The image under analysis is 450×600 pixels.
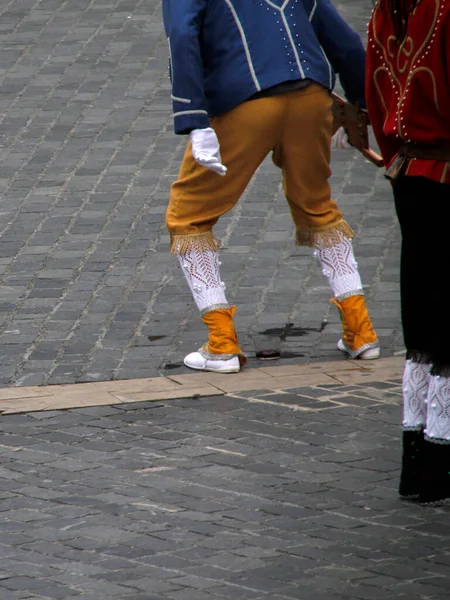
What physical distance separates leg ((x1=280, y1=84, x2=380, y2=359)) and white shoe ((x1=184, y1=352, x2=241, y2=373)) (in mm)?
483

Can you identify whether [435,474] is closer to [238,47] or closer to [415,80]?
[415,80]

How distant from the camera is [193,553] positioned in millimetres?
4129

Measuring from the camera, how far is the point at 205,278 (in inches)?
231

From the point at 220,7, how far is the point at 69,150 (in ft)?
10.9

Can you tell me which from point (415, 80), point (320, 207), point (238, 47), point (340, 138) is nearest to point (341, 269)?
point (320, 207)

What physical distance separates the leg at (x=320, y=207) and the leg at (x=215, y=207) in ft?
0.31

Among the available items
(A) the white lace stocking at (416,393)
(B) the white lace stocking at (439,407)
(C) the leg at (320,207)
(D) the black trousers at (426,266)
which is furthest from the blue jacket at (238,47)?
(B) the white lace stocking at (439,407)

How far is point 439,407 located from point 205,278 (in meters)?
1.71

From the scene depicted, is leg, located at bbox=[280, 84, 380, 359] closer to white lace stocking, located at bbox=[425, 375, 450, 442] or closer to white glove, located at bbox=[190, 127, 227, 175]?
white glove, located at bbox=[190, 127, 227, 175]

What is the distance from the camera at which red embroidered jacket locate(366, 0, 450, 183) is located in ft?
13.6

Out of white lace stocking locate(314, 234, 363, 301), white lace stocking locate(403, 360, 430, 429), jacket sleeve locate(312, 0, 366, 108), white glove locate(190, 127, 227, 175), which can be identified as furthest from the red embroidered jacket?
white lace stocking locate(314, 234, 363, 301)

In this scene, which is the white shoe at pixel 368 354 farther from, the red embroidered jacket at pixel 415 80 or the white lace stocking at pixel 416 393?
the red embroidered jacket at pixel 415 80

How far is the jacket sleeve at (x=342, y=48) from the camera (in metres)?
5.72

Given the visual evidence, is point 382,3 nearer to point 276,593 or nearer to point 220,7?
point 220,7
